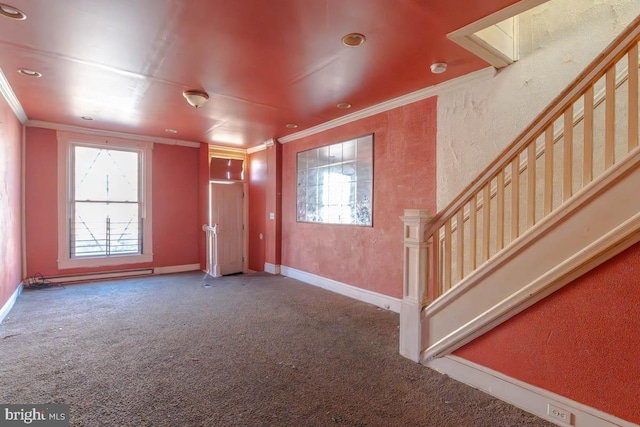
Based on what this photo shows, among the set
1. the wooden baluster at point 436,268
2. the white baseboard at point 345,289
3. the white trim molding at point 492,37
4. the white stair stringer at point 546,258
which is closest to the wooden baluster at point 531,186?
the white stair stringer at point 546,258

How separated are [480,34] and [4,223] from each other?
5519mm

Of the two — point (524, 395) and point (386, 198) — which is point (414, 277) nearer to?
point (524, 395)

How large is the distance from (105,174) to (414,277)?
231 inches

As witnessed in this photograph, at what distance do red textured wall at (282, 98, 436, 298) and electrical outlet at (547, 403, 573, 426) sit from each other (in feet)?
6.80

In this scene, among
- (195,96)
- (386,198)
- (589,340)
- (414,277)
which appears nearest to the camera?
(589,340)

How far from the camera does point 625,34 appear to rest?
66.8 inches

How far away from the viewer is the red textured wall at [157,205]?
5148 millimetres

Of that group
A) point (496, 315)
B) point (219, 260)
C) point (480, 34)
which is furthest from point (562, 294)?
point (219, 260)

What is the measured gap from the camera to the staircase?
1.69 m

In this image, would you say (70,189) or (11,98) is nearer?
(11,98)

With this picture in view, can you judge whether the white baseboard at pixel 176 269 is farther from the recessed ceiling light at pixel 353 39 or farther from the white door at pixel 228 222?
the recessed ceiling light at pixel 353 39

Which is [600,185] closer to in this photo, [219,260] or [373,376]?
[373,376]

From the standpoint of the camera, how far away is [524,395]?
2.04m

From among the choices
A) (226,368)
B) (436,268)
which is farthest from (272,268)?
(436,268)
